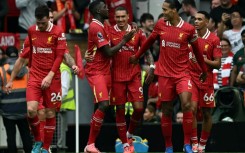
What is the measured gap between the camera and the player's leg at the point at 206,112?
905 inches

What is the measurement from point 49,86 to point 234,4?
7.17 m

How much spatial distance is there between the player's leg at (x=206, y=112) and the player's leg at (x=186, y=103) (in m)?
1.14

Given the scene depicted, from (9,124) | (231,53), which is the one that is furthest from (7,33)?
(231,53)

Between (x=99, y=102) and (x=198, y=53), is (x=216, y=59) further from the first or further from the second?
(x=99, y=102)

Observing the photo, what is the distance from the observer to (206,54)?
Answer: 75.2 feet

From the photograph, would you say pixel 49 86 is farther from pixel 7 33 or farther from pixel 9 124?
pixel 7 33

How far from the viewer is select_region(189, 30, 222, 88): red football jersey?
22812mm

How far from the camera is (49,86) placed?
21641mm

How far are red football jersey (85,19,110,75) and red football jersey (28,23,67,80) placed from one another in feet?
1.92

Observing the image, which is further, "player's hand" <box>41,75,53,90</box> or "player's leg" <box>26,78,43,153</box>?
"player's leg" <box>26,78,43,153</box>

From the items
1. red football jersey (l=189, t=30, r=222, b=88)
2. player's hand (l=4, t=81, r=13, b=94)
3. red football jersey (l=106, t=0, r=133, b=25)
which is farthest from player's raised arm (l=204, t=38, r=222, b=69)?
red football jersey (l=106, t=0, r=133, b=25)

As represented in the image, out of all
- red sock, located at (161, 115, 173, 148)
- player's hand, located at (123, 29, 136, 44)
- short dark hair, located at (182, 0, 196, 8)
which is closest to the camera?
player's hand, located at (123, 29, 136, 44)

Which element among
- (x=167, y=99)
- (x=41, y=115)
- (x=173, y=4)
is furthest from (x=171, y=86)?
(x=41, y=115)

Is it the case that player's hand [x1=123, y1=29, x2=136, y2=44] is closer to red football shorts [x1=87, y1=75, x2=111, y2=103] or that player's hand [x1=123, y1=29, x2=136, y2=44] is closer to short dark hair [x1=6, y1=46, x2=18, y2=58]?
red football shorts [x1=87, y1=75, x2=111, y2=103]
